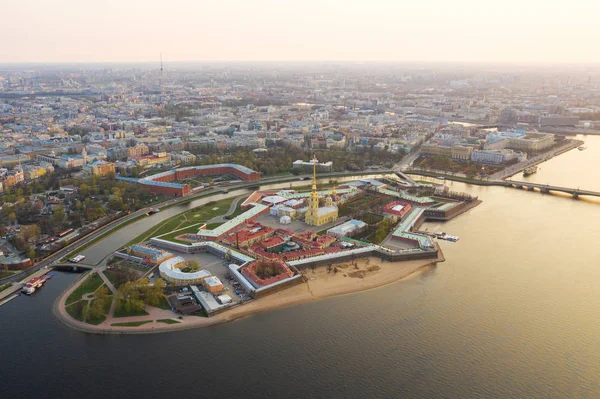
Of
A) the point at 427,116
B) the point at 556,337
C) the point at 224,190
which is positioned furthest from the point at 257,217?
the point at 427,116

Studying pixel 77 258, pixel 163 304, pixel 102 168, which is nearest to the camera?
pixel 163 304

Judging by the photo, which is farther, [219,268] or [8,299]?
[219,268]

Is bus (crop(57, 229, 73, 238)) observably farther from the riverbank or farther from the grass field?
the riverbank

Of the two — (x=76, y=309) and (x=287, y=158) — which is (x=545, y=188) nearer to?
(x=287, y=158)

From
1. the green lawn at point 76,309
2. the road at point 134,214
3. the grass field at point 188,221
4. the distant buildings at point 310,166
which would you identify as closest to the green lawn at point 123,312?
the green lawn at point 76,309

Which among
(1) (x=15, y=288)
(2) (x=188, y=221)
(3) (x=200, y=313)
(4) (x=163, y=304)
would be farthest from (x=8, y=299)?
(2) (x=188, y=221)

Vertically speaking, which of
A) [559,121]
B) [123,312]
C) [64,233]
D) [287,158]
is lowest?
[123,312]

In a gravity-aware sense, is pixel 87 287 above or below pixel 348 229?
below
